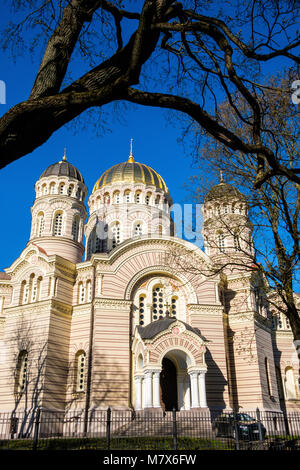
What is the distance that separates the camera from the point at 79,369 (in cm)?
2100

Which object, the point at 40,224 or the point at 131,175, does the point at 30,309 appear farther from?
the point at 131,175

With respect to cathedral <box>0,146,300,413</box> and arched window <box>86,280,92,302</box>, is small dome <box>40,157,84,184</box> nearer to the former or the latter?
cathedral <box>0,146,300,413</box>

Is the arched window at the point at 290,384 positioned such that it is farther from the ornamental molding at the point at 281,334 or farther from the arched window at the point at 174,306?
the arched window at the point at 174,306

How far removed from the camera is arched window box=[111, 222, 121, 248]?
28.2 m

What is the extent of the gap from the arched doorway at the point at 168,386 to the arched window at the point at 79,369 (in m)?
3.96

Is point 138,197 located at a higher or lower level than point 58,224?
higher

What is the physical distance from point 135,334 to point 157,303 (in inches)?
99.0

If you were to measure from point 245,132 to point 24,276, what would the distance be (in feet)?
51.1

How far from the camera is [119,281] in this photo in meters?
21.9

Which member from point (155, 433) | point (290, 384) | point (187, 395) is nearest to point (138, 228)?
point (187, 395)

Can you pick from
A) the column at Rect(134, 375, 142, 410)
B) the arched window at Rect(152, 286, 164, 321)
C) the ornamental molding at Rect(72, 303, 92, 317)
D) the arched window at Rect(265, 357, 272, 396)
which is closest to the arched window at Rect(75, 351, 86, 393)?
the ornamental molding at Rect(72, 303, 92, 317)

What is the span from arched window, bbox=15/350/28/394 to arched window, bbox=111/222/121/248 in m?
9.56

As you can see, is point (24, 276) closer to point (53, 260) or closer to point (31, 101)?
point (53, 260)
